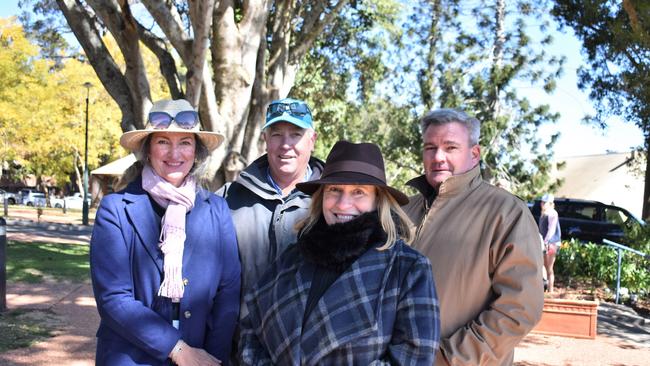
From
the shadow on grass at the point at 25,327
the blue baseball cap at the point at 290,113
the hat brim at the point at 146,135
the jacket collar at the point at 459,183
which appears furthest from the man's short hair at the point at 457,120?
the shadow on grass at the point at 25,327

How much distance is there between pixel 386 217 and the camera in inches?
98.3

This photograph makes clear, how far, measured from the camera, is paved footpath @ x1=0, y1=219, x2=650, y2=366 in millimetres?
6652

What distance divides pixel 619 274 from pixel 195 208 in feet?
34.4

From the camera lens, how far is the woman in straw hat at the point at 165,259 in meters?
2.67

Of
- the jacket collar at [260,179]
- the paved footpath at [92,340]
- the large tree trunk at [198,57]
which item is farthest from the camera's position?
the paved footpath at [92,340]

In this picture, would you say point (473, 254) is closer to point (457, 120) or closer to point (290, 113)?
point (457, 120)

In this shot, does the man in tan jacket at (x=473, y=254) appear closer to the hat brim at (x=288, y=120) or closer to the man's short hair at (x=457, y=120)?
the man's short hair at (x=457, y=120)

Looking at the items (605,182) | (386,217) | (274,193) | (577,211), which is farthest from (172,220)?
(605,182)

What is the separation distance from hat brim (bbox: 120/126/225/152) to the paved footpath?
4.24m

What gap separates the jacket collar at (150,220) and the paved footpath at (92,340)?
14.1 ft

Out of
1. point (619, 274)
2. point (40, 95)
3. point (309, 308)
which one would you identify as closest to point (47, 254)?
point (619, 274)

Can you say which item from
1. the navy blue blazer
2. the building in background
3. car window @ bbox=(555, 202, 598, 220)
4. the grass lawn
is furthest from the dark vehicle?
the building in background

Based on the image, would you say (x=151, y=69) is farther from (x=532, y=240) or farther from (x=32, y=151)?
(x=532, y=240)

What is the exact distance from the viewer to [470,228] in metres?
2.83
